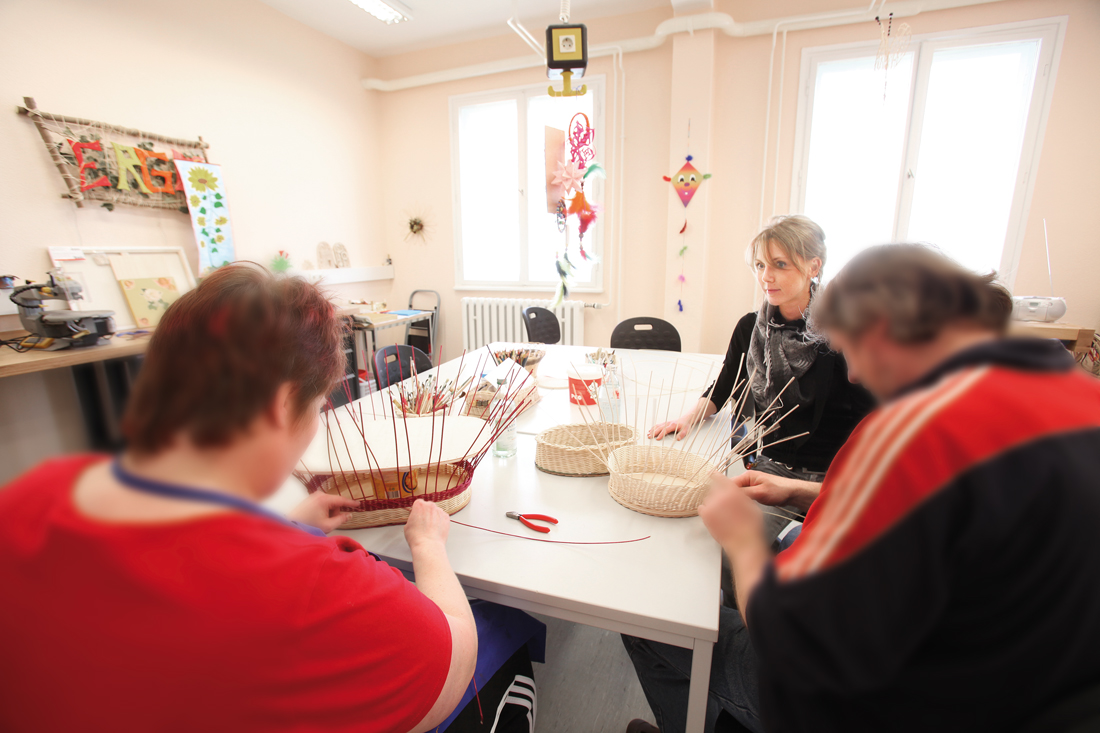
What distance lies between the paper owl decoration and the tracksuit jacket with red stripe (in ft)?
12.8

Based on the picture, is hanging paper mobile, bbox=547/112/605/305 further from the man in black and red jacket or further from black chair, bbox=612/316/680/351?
the man in black and red jacket

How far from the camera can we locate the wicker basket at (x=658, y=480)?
118 centimetres

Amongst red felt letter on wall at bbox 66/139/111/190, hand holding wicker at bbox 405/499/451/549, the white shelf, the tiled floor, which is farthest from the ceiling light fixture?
the tiled floor

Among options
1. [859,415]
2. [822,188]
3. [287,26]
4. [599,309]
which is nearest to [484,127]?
[287,26]

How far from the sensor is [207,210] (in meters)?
3.48

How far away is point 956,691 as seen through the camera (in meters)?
0.41

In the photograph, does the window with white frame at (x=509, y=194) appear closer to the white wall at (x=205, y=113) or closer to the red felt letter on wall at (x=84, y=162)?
the white wall at (x=205, y=113)

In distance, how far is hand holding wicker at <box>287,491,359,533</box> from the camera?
1.02m

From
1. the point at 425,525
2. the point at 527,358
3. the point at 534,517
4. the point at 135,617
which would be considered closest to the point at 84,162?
the point at 527,358

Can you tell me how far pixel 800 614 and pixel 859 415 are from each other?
62.1 inches

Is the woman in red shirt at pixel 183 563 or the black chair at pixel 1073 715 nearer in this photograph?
the woman in red shirt at pixel 183 563

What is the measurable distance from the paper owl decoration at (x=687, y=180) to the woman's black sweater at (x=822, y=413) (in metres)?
2.46

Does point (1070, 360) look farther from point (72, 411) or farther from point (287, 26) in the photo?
point (287, 26)

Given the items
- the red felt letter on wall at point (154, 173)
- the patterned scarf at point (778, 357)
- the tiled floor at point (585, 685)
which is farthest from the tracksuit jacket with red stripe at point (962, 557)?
the red felt letter on wall at point (154, 173)
